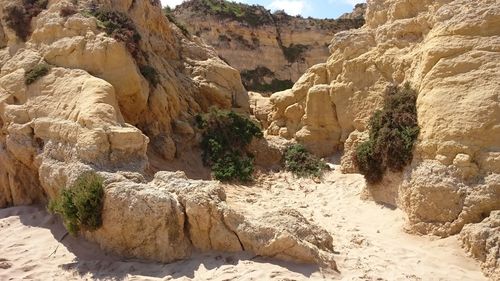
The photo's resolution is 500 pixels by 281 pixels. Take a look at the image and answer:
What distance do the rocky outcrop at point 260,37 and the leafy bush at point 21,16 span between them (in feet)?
64.8

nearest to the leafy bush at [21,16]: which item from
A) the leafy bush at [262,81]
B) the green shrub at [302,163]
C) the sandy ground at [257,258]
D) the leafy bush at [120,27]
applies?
the leafy bush at [120,27]

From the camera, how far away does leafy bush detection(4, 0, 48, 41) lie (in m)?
13.3

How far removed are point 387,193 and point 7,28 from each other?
1084cm

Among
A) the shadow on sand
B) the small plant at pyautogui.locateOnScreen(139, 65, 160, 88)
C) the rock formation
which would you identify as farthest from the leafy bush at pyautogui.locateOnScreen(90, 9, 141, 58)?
the shadow on sand

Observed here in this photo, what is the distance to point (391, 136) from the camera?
456 inches

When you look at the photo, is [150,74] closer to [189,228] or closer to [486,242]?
[189,228]

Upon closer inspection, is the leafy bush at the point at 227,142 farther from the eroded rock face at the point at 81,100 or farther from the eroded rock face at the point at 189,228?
the eroded rock face at the point at 189,228

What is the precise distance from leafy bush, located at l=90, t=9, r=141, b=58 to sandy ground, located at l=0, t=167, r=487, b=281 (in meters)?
4.93

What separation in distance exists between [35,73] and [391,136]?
28.4 feet

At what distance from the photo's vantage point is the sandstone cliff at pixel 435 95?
962 centimetres

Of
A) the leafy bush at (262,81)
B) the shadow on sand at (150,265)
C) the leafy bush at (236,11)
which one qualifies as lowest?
the shadow on sand at (150,265)

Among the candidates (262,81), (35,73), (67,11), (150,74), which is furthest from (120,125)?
(262,81)

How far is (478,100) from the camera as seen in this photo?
993 cm

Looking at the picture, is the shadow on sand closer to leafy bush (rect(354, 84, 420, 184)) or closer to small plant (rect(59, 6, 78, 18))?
leafy bush (rect(354, 84, 420, 184))
